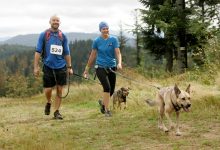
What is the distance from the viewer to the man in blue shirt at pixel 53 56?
29.2 ft

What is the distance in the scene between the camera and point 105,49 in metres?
9.21

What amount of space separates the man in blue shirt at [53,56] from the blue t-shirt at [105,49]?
703mm

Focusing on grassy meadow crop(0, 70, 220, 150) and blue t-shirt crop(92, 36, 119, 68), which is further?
blue t-shirt crop(92, 36, 119, 68)

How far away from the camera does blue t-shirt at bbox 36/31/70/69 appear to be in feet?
29.2

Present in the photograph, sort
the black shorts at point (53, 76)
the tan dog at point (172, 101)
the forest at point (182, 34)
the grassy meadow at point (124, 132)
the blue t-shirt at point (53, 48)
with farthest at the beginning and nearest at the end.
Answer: the forest at point (182, 34) < the black shorts at point (53, 76) < the blue t-shirt at point (53, 48) < the tan dog at point (172, 101) < the grassy meadow at point (124, 132)

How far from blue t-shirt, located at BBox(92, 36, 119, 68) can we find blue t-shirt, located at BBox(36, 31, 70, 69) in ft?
2.41

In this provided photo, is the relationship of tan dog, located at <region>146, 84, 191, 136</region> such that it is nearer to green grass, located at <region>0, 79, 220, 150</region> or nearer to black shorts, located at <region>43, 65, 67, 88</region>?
green grass, located at <region>0, 79, 220, 150</region>

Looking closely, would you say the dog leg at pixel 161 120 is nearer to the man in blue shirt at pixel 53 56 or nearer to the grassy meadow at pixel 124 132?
the grassy meadow at pixel 124 132

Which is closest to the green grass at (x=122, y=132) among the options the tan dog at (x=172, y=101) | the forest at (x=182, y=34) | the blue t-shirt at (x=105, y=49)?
the tan dog at (x=172, y=101)

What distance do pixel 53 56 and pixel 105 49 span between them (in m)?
1.15

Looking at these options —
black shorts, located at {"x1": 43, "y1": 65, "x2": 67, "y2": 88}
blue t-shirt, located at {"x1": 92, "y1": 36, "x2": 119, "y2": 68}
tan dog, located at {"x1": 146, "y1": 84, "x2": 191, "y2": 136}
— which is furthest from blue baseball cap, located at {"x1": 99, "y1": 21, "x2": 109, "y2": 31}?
tan dog, located at {"x1": 146, "y1": 84, "x2": 191, "y2": 136}

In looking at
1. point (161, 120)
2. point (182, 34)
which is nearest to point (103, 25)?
point (161, 120)

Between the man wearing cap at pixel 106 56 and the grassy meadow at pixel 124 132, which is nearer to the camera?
the grassy meadow at pixel 124 132

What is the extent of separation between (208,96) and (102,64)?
8.55ft
